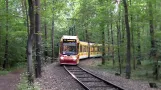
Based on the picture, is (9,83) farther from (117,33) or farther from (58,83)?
(117,33)

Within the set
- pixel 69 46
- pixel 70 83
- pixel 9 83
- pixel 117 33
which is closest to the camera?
pixel 9 83

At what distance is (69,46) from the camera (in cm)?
2980

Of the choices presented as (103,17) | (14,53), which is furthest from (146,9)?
(14,53)

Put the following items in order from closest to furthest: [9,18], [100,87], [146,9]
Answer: [100,87], [146,9], [9,18]

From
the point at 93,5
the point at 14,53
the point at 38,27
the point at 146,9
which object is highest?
the point at 93,5

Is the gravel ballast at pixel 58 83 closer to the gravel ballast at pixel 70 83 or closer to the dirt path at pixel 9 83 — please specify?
the gravel ballast at pixel 70 83

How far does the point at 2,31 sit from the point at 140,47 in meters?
11.7

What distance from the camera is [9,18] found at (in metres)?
22.7

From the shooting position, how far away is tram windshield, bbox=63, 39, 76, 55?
97.6ft

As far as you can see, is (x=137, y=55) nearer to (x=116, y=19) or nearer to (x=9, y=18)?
(x=116, y=19)

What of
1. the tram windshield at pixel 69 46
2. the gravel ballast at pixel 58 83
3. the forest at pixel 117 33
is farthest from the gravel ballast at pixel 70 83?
the tram windshield at pixel 69 46

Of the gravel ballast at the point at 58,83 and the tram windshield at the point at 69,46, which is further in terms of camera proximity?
the tram windshield at the point at 69,46

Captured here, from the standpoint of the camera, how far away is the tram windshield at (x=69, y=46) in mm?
29734

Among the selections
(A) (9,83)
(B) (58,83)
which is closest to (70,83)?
(B) (58,83)
